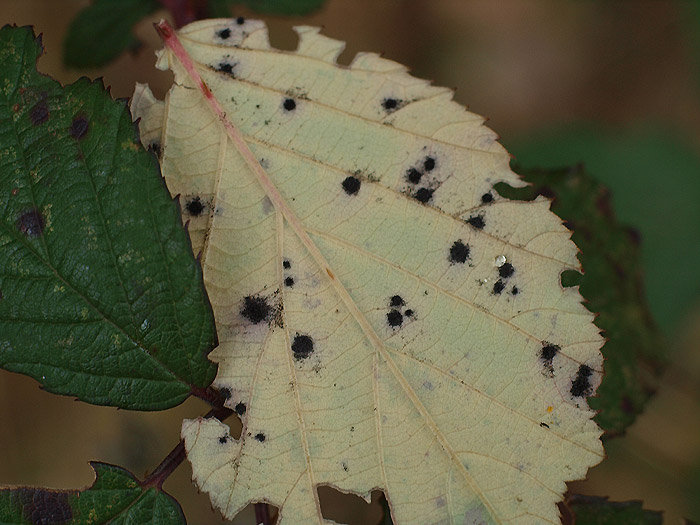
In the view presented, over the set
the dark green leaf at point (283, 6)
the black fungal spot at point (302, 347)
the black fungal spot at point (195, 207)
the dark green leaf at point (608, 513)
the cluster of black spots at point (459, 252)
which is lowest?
the dark green leaf at point (608, 513)

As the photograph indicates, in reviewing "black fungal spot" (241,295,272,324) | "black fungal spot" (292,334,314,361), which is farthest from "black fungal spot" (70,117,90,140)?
"black fungal spot" (292,334,314,361)

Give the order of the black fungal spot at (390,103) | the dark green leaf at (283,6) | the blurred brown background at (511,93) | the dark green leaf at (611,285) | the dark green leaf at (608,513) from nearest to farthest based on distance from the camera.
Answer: the black fungal spot at (390,103)
the dark green leaf at (608,513)
the dark green leaf at (611,285)
the dark green leaf at (283,6)
the blurred brown background at (511,93)

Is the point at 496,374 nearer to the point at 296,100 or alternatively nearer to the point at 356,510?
the point at 296,100

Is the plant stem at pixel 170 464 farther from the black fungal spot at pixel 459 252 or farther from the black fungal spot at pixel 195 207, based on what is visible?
the black fungal spot at pixel 459 252

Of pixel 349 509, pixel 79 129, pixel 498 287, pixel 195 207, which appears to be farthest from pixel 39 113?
pixel 349 509

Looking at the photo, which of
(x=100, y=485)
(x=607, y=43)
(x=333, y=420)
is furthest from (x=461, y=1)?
(x=100, y=485)

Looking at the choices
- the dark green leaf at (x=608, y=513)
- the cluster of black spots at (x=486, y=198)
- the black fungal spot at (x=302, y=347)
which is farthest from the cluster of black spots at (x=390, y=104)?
the dark green leaf at (x=608, y=513)

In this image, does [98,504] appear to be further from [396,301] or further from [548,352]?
[548,352]

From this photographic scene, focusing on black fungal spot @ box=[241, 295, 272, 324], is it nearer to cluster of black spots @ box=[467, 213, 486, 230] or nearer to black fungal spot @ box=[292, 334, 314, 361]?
black fungal spot @ box=[292, 334, 314, 361]

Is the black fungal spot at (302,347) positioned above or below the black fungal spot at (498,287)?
below
